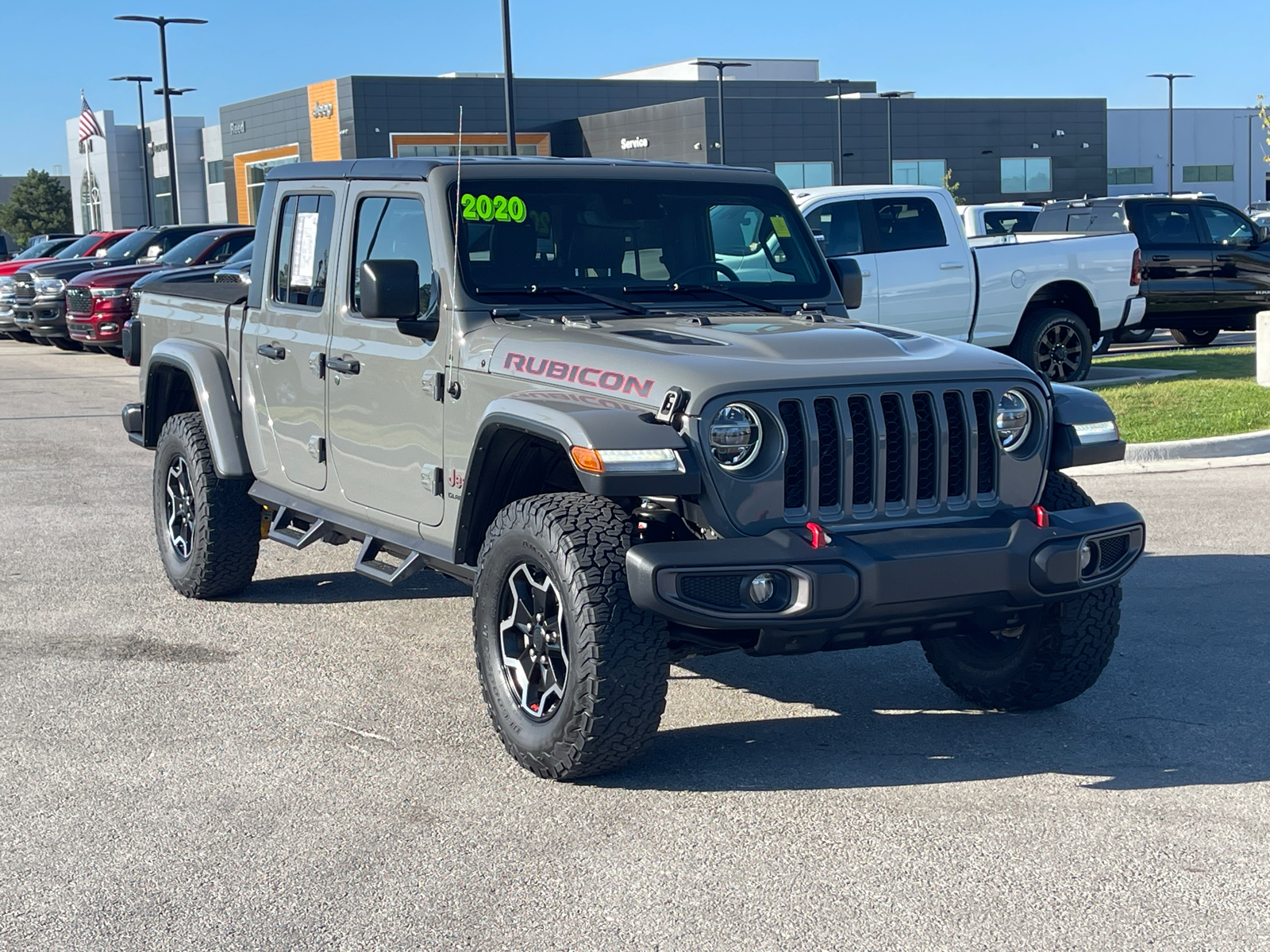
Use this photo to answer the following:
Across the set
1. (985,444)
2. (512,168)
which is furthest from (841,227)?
(985,444)

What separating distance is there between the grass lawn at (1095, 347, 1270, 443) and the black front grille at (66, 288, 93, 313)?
44.9ft

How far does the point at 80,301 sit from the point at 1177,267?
1454 centimetres

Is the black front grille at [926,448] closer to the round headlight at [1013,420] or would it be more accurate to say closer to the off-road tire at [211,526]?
the round headlight at [1013,420]

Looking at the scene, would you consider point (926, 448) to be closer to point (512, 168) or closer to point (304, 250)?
point (512, 168)

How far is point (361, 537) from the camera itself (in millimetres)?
6148

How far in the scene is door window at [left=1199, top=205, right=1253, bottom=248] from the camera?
61.5 feet

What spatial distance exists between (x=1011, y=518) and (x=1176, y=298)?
49.1ft

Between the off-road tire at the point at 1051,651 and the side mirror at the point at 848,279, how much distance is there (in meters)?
1.32

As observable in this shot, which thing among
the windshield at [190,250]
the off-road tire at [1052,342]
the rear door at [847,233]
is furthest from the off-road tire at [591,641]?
the windshield at [190,250]

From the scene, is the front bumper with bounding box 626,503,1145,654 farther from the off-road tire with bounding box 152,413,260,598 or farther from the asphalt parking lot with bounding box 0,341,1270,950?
the off-road tire with bounding box 152,413,260,598

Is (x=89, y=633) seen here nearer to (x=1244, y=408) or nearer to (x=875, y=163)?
(x=1244, y=408)

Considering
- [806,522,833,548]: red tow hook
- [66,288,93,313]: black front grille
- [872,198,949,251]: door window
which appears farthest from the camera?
[66,288,93,313]: black front grille

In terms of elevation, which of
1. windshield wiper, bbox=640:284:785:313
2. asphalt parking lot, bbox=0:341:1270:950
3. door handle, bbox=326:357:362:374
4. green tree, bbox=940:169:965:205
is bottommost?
asphalt parking lot, bbox=0:341:1270:950

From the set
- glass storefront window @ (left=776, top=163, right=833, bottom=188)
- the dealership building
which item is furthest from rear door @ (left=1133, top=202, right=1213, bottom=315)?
glass storefront window @ (left=776, top=163, right=833, bottom=188)
